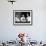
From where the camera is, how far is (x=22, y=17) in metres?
5.02

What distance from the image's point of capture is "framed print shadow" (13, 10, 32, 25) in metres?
4.99

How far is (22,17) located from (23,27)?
1.24 feet

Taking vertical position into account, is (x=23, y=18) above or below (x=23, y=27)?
above

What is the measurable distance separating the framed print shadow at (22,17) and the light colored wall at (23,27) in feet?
0.37

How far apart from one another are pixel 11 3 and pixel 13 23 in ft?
2.49

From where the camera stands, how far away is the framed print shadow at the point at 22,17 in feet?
16.4

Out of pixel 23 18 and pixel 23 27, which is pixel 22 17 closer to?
pixel 23 18

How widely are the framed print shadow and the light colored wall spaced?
0.37 ft

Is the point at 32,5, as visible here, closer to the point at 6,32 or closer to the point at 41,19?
the point at 41,19

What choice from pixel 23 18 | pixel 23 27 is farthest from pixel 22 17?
pixel 23 27

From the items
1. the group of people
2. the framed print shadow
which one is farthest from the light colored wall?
the group of people

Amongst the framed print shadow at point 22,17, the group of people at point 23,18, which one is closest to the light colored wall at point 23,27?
the framed print shadow at point 22,17

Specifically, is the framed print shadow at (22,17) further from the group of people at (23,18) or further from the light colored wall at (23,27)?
the light colored wall at (23,27)

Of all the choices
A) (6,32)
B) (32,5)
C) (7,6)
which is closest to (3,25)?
(6,32)
